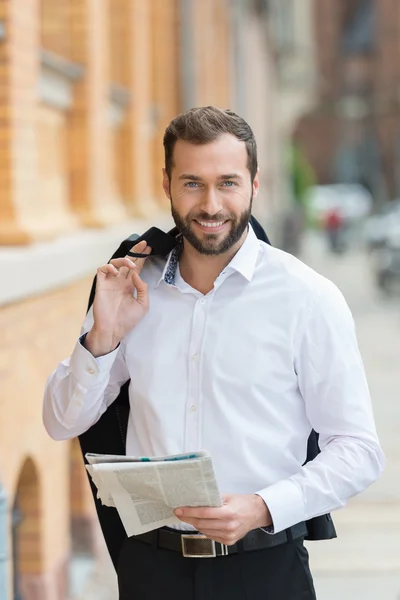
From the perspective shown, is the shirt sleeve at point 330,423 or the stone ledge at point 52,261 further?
the stone ledge at point 52,261

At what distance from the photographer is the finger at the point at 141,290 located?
273 centimetres

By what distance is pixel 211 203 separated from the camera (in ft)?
8.58

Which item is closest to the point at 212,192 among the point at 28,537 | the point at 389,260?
the point at 28,537

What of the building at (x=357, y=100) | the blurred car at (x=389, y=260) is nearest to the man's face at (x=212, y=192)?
the blurred car at (x=389, y=260)

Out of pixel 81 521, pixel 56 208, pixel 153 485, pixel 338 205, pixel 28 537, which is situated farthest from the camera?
pixel 338 205

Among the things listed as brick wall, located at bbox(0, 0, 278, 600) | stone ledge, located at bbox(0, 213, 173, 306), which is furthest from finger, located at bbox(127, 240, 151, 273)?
brick wall, located at bbox(0, 0, 278, 600)

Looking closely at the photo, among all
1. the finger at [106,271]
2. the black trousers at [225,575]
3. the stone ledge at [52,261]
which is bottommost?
the black trousers at [225,575]

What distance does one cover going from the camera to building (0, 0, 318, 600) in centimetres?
501

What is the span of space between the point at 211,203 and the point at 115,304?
1.02 ft

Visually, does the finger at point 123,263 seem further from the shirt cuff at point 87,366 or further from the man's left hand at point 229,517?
the man's left hand at point 229,517

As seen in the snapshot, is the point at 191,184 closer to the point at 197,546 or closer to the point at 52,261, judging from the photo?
the point at 197,546

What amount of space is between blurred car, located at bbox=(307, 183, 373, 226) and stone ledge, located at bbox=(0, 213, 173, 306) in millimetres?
34478

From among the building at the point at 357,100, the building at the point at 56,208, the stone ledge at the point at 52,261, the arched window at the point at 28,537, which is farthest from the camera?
the building at the point at 357,100

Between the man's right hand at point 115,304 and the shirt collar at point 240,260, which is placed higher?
the shirt collar at point 240,260
